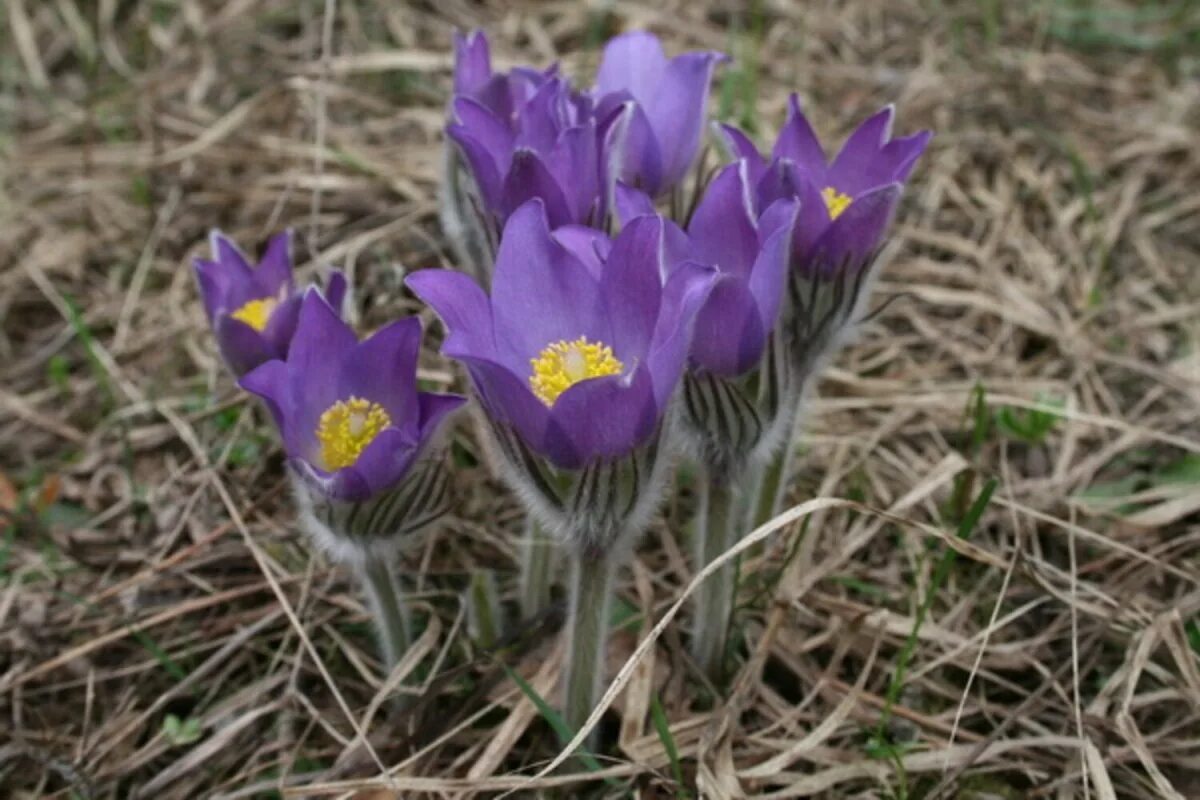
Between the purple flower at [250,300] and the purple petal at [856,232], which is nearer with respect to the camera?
the purple petal at [856,232]

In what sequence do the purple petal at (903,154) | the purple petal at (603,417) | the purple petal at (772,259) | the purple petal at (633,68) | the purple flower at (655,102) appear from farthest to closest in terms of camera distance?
1. the purple petal at (633,68)
2. the purple flower at (655,102)
3. the purple petal at (903,154)
4. the purple petal at (772,259)
5. the purple petal at (603,417)

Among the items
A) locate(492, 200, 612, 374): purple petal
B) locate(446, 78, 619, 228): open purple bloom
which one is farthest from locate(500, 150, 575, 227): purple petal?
locate(492, 200, 612, 374): purple petal

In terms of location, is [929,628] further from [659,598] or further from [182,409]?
[182,409]

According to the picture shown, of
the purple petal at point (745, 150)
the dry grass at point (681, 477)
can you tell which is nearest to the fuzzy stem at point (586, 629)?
the dry grass at point (681, 477)

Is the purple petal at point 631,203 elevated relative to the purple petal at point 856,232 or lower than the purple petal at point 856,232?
elevated

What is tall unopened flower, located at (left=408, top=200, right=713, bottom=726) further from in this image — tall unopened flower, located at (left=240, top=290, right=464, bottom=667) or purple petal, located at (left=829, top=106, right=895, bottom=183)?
purple petal, located at (left=829, top=106, right=895, bottom=183)

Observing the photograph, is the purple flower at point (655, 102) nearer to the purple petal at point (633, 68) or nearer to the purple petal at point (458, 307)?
the purple petal at point (633, 68)
